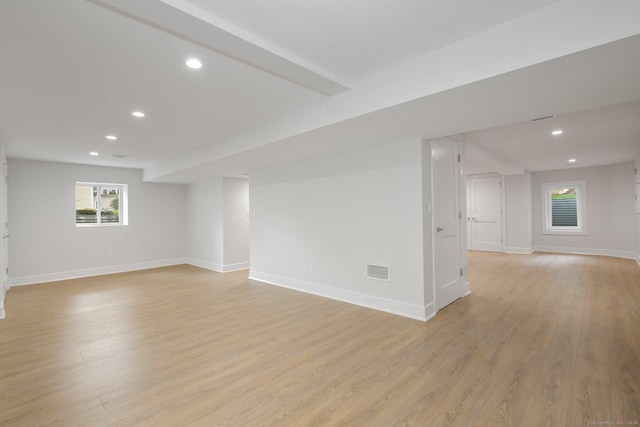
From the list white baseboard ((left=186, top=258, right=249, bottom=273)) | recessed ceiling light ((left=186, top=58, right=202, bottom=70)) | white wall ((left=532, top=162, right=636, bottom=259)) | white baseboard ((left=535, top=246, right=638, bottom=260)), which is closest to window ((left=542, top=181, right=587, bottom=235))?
white wall ((left=532, top=162, right=636, bottom=259))

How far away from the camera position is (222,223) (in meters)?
6.36

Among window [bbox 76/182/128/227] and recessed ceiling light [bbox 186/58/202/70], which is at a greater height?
recessed ceiling light [bbox 186/58/202/70]

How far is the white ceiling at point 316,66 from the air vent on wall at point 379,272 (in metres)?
1.54

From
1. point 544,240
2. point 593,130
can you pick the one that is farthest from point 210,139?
point 544,240

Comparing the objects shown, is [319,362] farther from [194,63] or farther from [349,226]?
[194,63]

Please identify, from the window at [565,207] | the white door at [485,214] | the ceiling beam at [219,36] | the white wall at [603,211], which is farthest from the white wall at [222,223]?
the window at [565,207]

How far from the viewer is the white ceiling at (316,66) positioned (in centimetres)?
163

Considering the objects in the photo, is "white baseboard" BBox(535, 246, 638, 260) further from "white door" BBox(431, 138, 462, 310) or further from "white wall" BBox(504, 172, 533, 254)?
Answer: "white door" BBox(431, 138, 462, 310)

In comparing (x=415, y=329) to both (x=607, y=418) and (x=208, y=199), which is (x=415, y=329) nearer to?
(x=607, y=418)

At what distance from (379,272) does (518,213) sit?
640cm

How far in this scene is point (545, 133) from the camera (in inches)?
167

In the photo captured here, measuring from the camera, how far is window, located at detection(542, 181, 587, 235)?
25.5ft

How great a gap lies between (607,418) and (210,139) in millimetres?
4715

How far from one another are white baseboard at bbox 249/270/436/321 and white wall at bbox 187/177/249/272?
1.44 m
